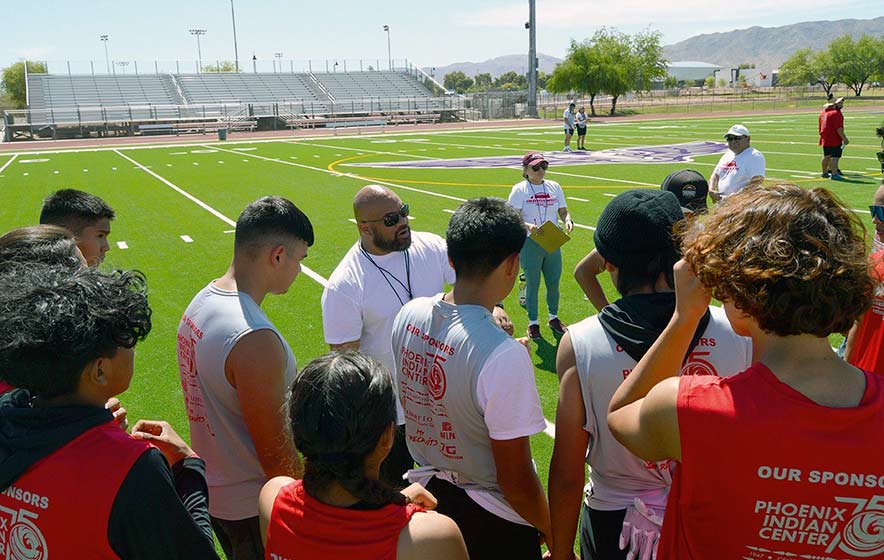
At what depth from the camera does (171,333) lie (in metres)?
8.61

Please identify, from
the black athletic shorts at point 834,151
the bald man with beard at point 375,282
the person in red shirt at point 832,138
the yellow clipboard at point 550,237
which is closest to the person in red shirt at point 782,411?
the bald man with beard at point 375,282

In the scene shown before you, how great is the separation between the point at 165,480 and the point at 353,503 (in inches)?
20.7

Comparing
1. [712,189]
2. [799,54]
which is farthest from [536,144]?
[799,54]

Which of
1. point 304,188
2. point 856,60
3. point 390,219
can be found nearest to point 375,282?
point 390,219

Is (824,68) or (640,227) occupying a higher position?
(824,68)

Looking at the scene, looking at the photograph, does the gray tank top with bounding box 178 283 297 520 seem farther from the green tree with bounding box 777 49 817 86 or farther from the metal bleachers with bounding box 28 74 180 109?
the green tree with bounding box 777 49 817 86

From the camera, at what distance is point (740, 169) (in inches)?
376

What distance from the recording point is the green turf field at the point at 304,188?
848 centimetres

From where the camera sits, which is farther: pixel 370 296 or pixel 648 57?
pixel 648 57

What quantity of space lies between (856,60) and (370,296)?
115717 millimetres

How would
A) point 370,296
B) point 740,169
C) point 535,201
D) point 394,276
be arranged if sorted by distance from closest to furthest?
point 370,296
point 394,276
point 535,201
point 740,169

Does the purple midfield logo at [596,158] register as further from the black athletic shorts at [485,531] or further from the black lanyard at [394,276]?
the black athletic shorts at [485,531]

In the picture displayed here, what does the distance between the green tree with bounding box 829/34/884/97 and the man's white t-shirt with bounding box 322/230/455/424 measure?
107 m

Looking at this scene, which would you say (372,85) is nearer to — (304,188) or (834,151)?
(304,188)
